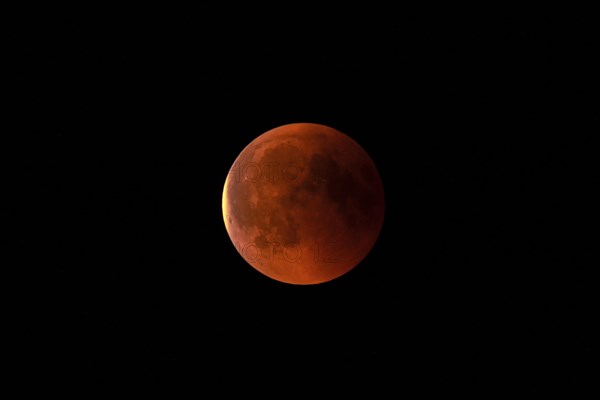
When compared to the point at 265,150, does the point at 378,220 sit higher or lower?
lower

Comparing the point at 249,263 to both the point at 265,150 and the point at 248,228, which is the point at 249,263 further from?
the point at 265,150

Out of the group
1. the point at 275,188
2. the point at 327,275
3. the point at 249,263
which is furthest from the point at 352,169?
the point at 249,263

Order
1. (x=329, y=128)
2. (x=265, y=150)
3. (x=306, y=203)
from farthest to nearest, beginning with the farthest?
(x=329, y=128) → (x=265, y=150) → (x=306, y=203)

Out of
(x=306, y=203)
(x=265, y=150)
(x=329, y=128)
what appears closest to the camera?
(x=306, y=203)

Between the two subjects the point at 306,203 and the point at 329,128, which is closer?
the point at 306,203

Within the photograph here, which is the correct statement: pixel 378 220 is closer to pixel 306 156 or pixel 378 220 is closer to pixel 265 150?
pixel 306 156

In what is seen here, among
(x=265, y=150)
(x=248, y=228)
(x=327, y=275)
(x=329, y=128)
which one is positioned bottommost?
(x=327, y=275)
